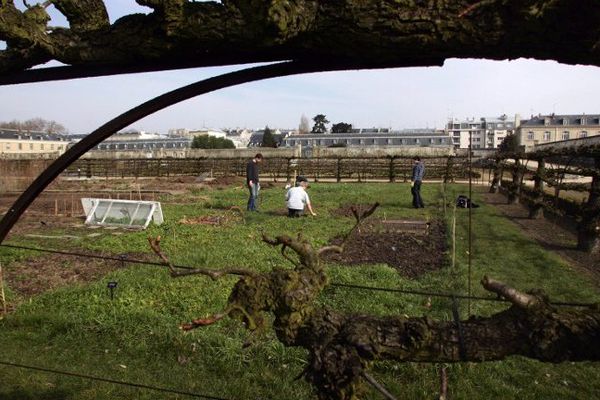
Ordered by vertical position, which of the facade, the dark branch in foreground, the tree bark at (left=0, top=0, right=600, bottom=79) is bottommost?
the dark branch in foreground

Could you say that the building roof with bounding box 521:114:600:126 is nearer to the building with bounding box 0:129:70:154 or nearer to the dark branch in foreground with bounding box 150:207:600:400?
the building with bounding box 0:129:70:154

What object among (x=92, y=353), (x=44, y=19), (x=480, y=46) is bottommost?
(x=92, y=353)

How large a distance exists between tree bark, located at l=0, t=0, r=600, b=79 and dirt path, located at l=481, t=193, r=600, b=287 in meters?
6.64

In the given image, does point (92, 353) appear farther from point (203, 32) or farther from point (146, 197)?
point (146, 197)

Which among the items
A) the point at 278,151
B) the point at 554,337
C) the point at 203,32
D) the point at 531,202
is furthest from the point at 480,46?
the point at 278,151

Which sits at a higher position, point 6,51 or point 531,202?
point 6,51

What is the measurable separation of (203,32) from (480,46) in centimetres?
78

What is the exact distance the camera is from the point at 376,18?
4.19 ft

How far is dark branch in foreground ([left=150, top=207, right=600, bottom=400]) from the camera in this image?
5.13 feet

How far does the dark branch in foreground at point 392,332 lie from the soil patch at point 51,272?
6038 millimetres

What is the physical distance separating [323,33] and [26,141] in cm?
9840

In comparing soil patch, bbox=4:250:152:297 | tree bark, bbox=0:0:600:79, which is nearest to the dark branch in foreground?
tree bark, bbox=0:0:600:79

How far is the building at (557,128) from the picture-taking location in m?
79.9

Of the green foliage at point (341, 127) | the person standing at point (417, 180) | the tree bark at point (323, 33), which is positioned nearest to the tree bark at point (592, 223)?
the person standing at point (417, 180)
